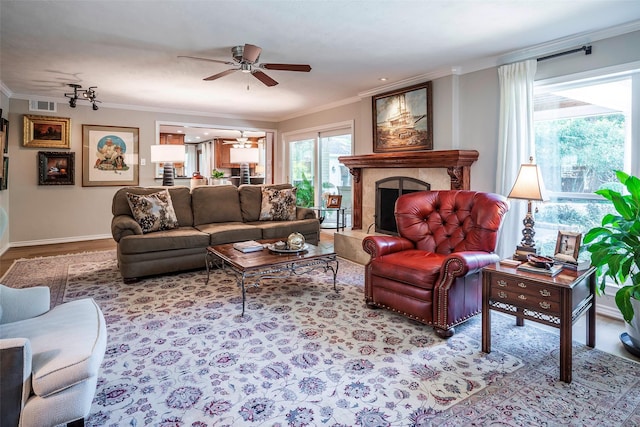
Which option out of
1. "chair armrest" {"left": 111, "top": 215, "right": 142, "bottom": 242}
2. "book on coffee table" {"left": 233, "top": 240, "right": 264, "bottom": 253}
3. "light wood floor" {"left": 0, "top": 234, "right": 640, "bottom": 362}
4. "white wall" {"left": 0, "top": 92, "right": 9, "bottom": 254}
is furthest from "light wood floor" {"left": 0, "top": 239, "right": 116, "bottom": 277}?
"book on coffee table" {"left": 233, "top": 240, "right": 264, "bottom": 253}

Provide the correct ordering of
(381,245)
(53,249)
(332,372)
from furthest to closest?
(53,249), (381,245), (332,372)

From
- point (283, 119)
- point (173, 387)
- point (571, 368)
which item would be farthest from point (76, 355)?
point (283, 119)

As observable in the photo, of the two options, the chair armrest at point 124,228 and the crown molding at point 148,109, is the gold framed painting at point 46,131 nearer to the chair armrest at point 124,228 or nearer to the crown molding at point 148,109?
the crown molding at point 148,109

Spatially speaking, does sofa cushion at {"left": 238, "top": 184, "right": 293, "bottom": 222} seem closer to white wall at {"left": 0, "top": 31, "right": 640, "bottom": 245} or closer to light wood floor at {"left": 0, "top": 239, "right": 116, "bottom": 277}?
white wall at {"left": 0, "top": 31, "right": 640, "bottom": 245}

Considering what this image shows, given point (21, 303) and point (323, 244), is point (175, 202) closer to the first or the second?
point (323, 244)

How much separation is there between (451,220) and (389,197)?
73.7 inches

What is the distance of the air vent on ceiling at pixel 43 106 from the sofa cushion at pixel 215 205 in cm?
297

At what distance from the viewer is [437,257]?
2.99 m

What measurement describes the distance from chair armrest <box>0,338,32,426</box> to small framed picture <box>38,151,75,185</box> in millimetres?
5697

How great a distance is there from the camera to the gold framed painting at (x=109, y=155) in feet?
20.3

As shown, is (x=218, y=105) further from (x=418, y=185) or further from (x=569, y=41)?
(x=569, y=41)

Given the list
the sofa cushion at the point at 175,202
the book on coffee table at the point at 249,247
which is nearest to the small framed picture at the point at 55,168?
the sofa cushion at the point at 175,202

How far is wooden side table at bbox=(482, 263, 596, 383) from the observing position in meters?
2.09

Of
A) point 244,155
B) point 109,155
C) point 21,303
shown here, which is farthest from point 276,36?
point 109,155
